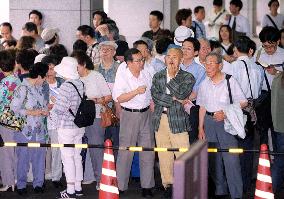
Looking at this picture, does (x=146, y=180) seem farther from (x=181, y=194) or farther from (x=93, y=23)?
(x=181, y=194)

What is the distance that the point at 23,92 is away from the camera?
40.3 ft

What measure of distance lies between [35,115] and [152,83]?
1640mm

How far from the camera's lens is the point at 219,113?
1175cm

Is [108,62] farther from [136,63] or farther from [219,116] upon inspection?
[219,116]

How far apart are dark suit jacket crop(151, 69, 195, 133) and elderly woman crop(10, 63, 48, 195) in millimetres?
1566

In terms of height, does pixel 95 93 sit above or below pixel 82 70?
below

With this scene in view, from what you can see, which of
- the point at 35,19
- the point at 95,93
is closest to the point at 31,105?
the point at 95,93

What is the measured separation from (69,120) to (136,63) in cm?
117

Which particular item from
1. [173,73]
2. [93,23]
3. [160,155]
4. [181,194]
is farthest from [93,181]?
[181,194]

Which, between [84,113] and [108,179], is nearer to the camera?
[108,179]

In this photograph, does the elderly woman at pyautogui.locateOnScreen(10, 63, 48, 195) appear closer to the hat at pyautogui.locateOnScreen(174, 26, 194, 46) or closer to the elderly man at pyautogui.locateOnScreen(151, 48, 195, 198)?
the elderly man at pyautogui.locateOnScreen(151, 48, 195, 198)

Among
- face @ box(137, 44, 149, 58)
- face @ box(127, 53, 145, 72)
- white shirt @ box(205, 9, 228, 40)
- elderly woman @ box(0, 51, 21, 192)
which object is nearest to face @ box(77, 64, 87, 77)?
face @ box(127, 53, 145, 72)

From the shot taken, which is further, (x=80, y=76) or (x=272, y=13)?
(x=272, y=13)

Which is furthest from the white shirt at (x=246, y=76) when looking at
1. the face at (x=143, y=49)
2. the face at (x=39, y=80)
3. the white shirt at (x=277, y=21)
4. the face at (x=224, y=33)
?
the white shirt at (x=277, y=21)
